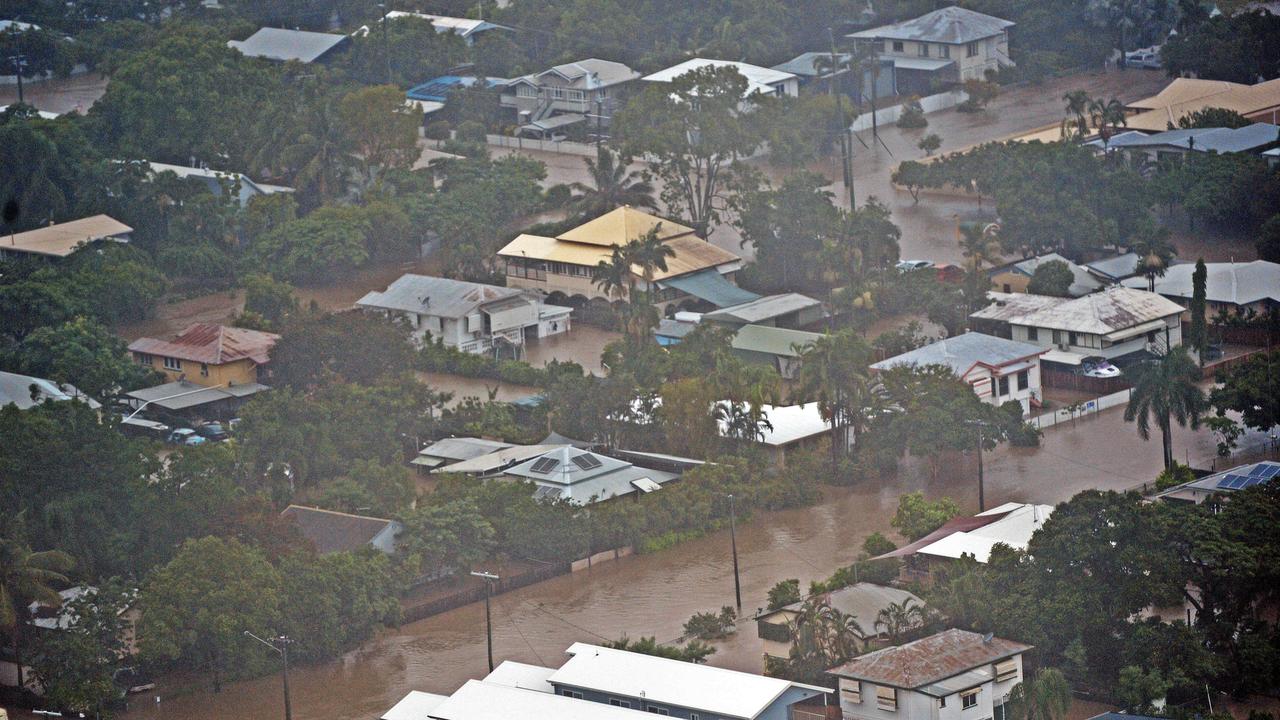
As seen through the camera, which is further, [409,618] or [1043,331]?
[1043,331]

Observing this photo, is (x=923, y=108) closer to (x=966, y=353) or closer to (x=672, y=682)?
(x=966, y=353)

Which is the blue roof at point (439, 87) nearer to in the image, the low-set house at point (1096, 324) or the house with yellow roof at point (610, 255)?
the house with yellow roof at point (610, 255)

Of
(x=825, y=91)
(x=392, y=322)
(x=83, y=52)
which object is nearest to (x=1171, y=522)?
(x=392, y=322)

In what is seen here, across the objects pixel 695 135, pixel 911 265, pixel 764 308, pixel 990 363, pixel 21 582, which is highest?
pixel 21 582

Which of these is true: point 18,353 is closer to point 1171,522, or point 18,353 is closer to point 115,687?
point 115,687

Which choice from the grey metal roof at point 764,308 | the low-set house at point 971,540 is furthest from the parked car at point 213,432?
the low-set house at point 971,540

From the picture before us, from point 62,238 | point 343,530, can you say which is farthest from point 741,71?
point 343,530

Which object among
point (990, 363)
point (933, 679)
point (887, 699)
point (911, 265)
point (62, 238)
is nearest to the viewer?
point (933, 679)
